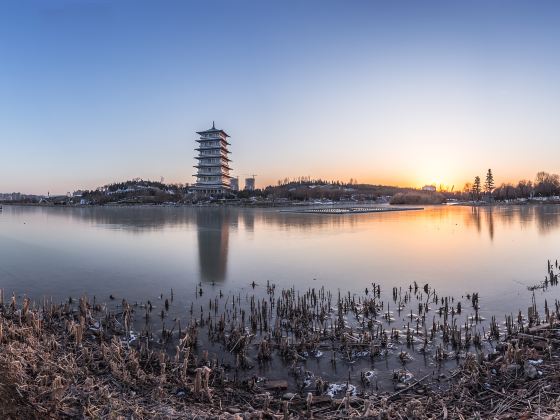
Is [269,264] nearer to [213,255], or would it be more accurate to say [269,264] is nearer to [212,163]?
[213,255]

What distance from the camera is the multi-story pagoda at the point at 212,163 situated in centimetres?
7314

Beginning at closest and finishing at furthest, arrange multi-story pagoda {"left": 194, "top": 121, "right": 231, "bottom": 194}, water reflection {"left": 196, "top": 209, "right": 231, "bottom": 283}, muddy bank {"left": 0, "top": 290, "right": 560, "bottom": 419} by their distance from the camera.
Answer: muddy bank {"left": 0, "top": 290, "right": 560, "bottom": 419} < water reflection {"left": 196, "top": 209, "right": 231, "bottom": 283} < multi-story pagoda {"left": 194, "top": 121, "right": 231, "bottom": 194}

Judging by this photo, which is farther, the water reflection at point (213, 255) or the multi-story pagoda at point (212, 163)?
the multi-story pagoda at point (212, 163)

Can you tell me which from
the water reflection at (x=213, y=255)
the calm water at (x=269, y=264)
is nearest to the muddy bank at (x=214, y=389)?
the calm water at (x=269, y=264)

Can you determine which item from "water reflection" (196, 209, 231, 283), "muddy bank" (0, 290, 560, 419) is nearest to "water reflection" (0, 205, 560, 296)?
"water reflection" (196, 209, 231, 283)

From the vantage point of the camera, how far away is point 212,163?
73.8 meters

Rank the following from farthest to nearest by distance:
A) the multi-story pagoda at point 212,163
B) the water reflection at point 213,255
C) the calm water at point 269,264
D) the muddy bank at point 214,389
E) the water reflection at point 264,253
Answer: the multi-story pagoda at point 212,163 < the water reflection at point 264,253 < the water reflection at point 213,255 < the calm water at point 269,264 < the muddy bank at point 214,389

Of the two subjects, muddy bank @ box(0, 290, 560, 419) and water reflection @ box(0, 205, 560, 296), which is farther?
water reflection @ box(0, 205, 560, 296)

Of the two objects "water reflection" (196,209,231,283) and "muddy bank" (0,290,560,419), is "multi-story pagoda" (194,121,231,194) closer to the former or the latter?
"water reflection" (196,209,231,283)

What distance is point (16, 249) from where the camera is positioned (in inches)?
768

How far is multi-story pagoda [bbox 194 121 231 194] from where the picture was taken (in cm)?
7314

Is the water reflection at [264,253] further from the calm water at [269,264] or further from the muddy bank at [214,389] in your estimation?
the muddy bank at [214,389]

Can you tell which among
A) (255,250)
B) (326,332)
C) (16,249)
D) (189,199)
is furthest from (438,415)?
(189,199)

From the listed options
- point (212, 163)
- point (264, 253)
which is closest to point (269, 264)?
point (264, 253)
